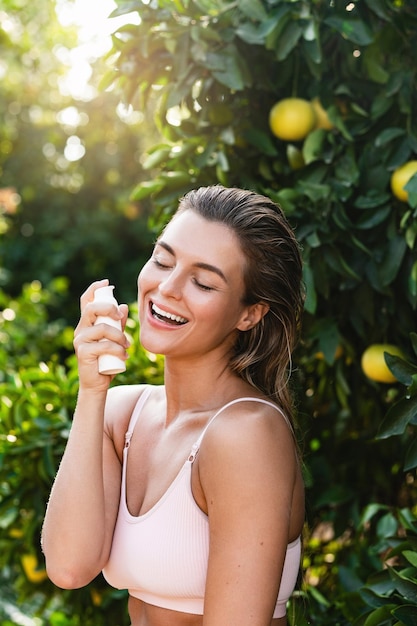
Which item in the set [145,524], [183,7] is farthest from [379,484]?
[183,7]

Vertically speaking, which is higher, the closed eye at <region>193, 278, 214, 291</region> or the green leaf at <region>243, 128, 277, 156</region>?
the closed eye at <region>193, 278, 214, 291</region>

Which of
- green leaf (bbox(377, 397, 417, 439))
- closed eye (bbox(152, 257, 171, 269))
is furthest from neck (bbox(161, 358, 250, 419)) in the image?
green leaf (bbox(377, 397, 417, 439))

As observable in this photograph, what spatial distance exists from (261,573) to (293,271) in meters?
0.63

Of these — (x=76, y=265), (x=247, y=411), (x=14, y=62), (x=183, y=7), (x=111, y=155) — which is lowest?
(x=76, y=265)

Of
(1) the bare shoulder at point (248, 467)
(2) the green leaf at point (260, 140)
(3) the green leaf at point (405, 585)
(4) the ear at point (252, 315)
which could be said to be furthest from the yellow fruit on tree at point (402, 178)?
(3) the green leaf at point (405, 585)

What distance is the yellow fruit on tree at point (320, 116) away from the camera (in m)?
2.29

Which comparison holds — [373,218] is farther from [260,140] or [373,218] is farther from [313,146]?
[260,140]

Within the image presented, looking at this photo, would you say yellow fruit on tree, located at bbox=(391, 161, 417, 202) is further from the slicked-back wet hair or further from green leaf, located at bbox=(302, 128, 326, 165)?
the slicked-back wet hair

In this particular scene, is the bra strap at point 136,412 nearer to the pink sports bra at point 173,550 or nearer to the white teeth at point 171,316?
the pink sports bra at point 173,550

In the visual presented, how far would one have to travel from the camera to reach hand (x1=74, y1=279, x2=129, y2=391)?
1.65 metres

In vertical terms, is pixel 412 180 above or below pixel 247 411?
above

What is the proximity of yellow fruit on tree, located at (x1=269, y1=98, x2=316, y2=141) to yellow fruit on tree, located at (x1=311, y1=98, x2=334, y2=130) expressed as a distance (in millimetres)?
17

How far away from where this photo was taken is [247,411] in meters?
1.64

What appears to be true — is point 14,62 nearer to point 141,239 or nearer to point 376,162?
point 141,239
